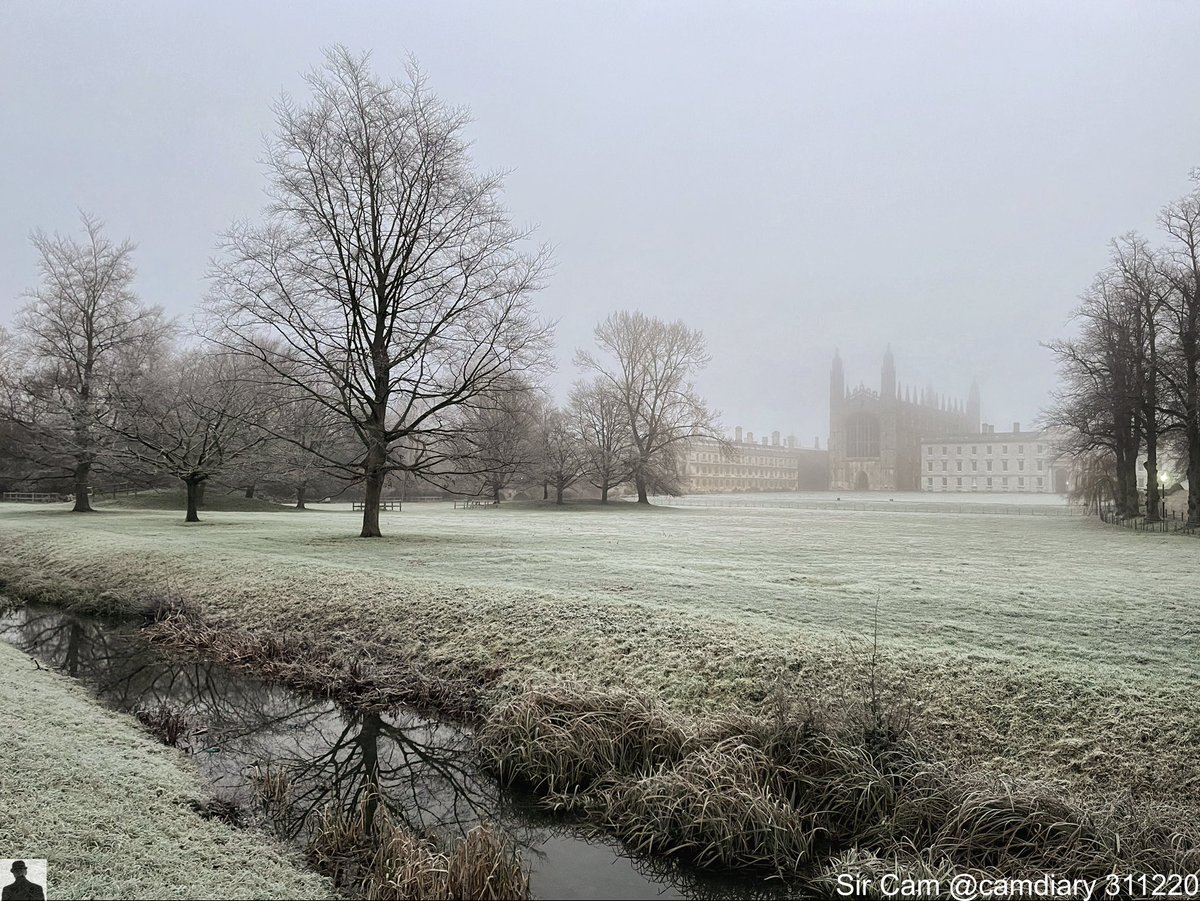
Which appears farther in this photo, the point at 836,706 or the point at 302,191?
the point at 302,191

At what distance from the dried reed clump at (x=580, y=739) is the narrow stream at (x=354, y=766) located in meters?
0.27

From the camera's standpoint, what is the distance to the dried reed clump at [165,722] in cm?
694

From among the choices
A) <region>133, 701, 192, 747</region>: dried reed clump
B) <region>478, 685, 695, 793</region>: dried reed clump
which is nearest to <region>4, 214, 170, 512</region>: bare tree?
<region>133, 701, 192, 747</region>: dried reed clump

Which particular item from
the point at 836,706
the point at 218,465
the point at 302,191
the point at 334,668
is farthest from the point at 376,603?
the point at 218,465

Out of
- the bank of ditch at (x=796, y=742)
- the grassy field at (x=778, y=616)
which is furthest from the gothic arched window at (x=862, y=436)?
the bank of ditch at (x=796, y=742)

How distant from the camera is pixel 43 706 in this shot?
7.21 m

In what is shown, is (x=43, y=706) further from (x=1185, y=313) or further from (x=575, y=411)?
(x=575, y=411)

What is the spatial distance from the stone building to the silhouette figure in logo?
126128mm

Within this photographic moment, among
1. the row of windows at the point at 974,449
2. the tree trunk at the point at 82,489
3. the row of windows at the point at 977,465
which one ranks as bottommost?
the tree trunk at the point at 82,489

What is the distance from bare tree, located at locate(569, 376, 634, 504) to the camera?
4622cm

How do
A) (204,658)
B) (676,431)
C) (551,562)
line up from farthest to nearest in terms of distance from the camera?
(676,431) → (551,562) → (204,658)

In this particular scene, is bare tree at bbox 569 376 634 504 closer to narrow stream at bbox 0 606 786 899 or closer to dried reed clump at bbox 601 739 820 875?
narrow stream at bbox 0 606 786 899

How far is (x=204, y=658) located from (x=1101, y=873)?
10.4 meters

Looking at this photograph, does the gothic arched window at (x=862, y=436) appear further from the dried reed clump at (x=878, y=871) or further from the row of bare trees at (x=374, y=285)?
the dried reed clump at (x=878, y=871)
